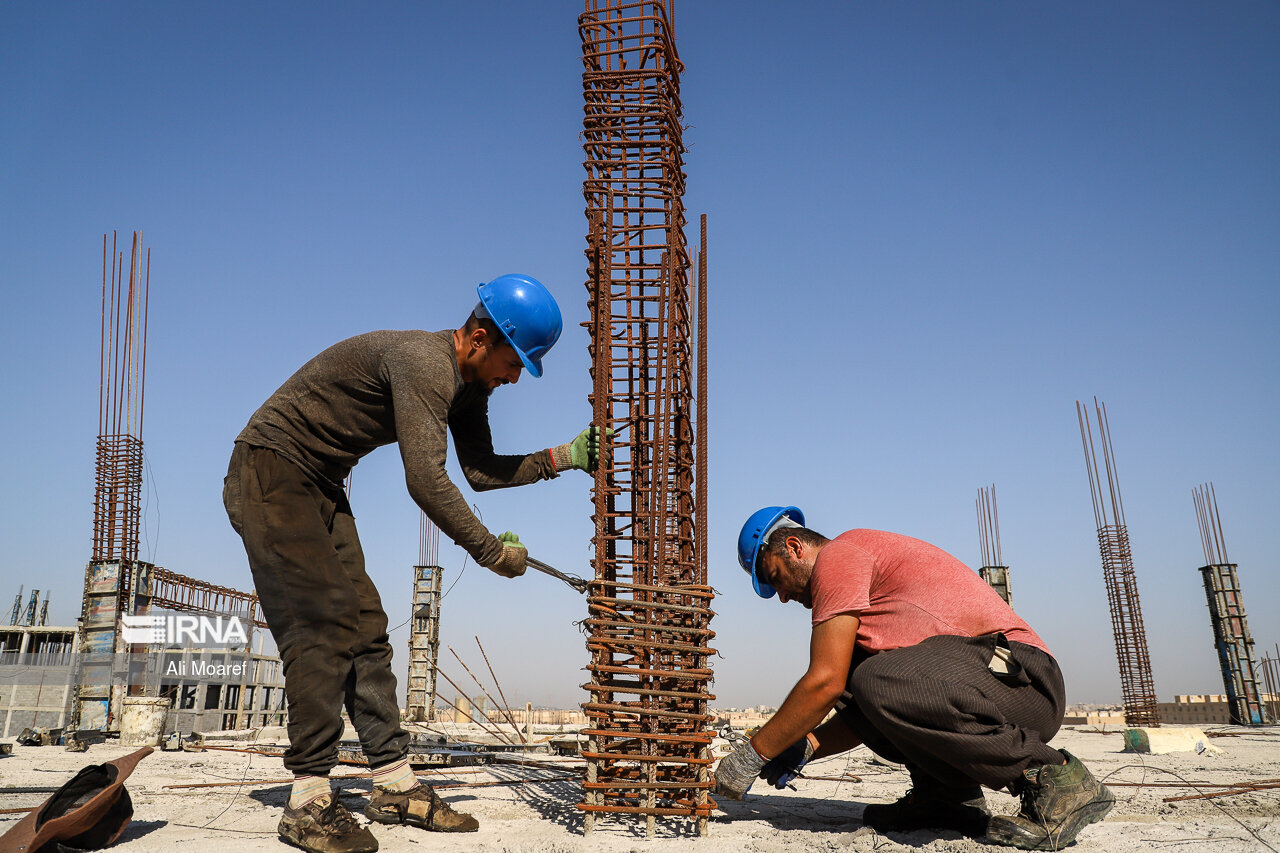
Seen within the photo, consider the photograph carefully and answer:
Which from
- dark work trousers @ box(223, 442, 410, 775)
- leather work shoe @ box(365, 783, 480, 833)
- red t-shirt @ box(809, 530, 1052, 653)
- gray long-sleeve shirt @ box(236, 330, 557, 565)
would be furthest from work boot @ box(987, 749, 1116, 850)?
dark work trousers @ box(223, 442, 410, 775)

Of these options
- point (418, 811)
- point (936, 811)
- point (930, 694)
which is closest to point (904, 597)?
point (930, 694)

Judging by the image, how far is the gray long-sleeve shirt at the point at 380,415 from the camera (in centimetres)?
294

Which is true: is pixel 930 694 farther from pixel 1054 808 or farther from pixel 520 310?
pixel 520 310

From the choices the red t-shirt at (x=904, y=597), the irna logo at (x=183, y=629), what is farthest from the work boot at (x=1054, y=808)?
the irna logo at (x=183, y=629)

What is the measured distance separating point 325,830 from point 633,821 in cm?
122

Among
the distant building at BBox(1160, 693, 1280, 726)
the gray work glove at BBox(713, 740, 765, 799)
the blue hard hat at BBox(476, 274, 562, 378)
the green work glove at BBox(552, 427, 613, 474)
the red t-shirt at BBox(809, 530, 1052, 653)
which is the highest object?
the blue hard hat at BBox(476, 274, 562, 378)

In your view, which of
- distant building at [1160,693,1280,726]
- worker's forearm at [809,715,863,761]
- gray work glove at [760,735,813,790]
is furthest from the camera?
distant building at [1160,693,1280,726]

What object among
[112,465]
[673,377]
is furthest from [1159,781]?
[112,465]

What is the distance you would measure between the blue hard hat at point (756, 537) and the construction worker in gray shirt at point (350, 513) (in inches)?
38.2

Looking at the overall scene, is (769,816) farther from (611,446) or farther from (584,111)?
(584,111)

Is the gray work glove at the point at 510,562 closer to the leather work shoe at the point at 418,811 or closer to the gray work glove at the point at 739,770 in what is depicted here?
the leather work shoe at the point at 418,811

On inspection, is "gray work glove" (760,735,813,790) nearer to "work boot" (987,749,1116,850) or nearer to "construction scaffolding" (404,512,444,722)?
"work boot" (987,749,1116,850)

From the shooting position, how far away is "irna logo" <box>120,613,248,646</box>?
11734 mm

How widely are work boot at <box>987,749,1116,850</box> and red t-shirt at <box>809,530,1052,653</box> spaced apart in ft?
1.45
